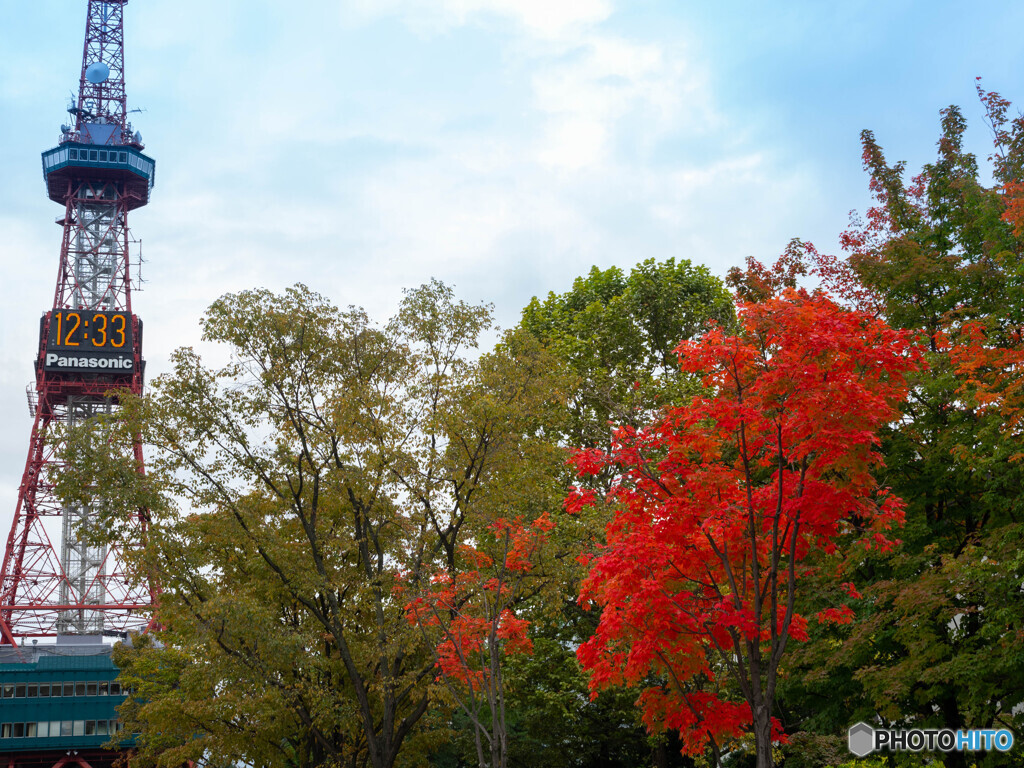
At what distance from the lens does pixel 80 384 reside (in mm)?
65188

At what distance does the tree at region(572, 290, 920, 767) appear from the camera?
962 cm

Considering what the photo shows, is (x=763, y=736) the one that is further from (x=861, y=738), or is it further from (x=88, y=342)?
(x=88, y=342)

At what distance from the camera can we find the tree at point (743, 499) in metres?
9.62

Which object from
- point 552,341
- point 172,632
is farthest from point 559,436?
point 172,632

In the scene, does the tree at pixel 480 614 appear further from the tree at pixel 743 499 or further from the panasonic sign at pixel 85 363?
the panasonic sign at pixel 85 363

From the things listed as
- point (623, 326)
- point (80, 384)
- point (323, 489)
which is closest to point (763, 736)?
point (323, 489)

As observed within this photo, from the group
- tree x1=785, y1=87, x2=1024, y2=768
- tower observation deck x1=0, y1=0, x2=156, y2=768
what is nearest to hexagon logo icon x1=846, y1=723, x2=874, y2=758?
tree x1=785, y1=87, x2=1024, y2=768

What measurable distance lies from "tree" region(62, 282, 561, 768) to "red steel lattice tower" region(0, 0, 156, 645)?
4006cm

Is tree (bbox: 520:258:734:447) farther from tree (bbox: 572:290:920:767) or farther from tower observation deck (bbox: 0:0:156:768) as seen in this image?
tower observation deck (bbox: 0:0:156:768)

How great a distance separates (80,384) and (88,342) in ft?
10.6

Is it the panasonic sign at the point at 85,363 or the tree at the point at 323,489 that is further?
the panasonic sign at the point at 85,363

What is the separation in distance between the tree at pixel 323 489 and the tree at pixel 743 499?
4490mm

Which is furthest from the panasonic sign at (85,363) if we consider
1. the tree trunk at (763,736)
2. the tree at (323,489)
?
the tree trunk at (763,736)

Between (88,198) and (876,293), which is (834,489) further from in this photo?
(88,198)
